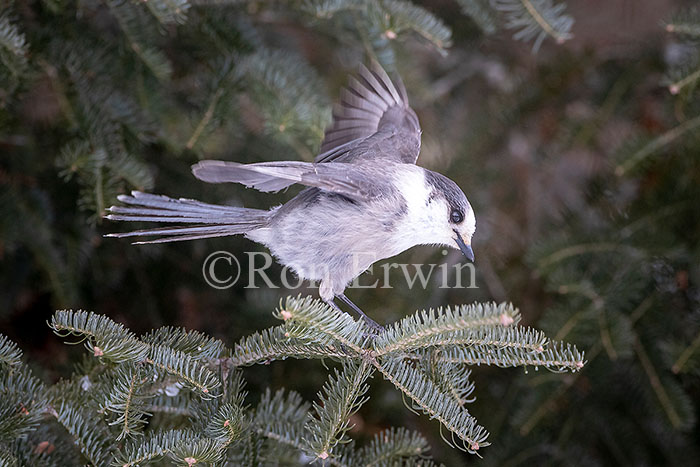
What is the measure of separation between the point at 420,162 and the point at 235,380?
152 centimetres

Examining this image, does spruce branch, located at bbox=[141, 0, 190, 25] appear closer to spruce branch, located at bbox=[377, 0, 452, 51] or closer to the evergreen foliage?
spruce branch, located at bbox=[377, 0, 452, 51]

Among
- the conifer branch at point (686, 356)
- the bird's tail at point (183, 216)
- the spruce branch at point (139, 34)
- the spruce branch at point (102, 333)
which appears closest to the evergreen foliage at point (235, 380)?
the spruce branch at point (102, 333)

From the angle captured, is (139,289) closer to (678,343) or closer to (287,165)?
(287,165)

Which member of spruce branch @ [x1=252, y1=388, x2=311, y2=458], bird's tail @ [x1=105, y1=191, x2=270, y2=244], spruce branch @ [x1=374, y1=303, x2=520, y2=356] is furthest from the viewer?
bird's tail @ [x1=105, y1=191, x2=270, y2=244]

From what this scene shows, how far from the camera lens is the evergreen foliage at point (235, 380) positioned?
1275mm

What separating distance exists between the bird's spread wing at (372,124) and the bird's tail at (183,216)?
0.38 metres

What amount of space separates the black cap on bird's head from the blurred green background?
45 centimetres

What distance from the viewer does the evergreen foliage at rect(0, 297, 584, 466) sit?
1.28 metres

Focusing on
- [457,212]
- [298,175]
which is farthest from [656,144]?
[298,175]

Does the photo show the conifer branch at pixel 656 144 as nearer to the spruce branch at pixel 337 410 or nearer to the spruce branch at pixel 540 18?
the spruce branch at pixel 540 18

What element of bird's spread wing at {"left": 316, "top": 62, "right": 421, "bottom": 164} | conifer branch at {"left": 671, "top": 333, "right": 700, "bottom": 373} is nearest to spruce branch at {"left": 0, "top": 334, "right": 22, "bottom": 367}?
bird's spread wing at {"left": 316, "top": 62, "right": 421, "bottom": 164}

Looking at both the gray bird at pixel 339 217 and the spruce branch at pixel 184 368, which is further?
the gray bird at pixel 339 217

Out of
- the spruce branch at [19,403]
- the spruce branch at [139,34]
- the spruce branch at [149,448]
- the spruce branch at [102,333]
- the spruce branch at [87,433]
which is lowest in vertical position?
the spruce branch at [87,433]

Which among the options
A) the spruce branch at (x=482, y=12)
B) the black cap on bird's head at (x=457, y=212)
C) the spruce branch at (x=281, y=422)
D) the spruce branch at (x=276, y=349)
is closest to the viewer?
the spruce branch at (x=276, y=349)
